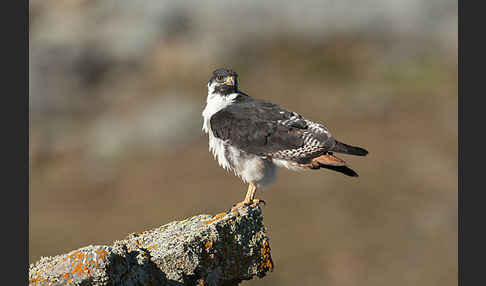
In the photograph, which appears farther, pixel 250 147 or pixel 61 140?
pixel 61 140

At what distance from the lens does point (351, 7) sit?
42.0 metres

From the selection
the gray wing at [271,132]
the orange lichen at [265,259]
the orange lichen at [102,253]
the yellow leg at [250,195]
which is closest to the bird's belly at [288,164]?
the gray wing at [271,132]

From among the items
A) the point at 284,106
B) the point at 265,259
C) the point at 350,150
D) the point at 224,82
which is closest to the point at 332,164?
the point at 350,150

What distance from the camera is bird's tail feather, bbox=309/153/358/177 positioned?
30.4ft

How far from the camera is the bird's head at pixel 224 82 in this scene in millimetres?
10695

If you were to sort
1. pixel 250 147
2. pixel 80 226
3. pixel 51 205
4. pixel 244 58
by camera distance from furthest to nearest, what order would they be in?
pixel 244 58, pixel 51 205, pixel 80 226, pixel 250 147

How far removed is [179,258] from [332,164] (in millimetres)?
2896

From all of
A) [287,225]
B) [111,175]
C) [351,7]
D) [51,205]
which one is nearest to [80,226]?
[51,205]

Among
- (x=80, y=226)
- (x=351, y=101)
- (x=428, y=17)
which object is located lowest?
(x=80, y=226)

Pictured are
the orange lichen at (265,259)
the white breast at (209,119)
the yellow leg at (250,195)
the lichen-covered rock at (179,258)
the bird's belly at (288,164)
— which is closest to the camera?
the lichen-covered rock at (179,258)

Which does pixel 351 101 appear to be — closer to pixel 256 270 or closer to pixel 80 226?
pixel 80 226

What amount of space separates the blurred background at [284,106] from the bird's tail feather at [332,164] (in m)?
11.3

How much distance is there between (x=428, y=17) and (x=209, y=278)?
36511mm

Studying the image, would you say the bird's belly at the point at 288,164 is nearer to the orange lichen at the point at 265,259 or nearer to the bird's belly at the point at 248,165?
the bird's belly at the point at 248,165
